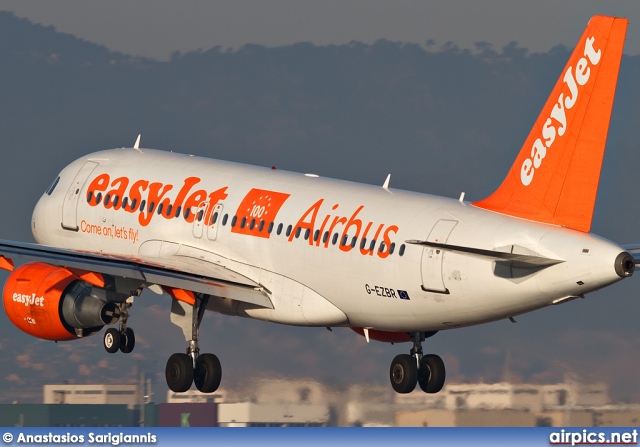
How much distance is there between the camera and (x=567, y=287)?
50.8 meters

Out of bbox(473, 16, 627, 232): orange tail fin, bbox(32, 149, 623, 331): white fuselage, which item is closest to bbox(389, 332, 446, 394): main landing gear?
bbox(32, 149, 623, 331): white fuselage

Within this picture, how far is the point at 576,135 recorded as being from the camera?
51.9m

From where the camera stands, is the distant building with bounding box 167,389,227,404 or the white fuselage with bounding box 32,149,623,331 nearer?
the white fuselage with bounding box 32,149,623,331

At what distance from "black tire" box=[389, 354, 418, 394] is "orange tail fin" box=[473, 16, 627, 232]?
348 inches

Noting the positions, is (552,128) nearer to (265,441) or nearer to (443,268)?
(443,268)

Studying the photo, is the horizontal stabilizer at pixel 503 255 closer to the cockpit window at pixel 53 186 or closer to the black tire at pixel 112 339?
the black tire at pixel 112 339

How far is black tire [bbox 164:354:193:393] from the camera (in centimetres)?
5994

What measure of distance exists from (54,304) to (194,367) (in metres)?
4.59

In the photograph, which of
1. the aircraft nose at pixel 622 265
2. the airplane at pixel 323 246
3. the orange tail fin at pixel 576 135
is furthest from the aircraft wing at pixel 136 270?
the aircraft nose at pixel 622 265

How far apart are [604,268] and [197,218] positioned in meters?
15.3

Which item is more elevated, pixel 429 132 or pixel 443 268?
pixel 429 132

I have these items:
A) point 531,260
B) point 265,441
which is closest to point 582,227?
point 531,260

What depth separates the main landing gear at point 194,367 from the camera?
60.0 meters
